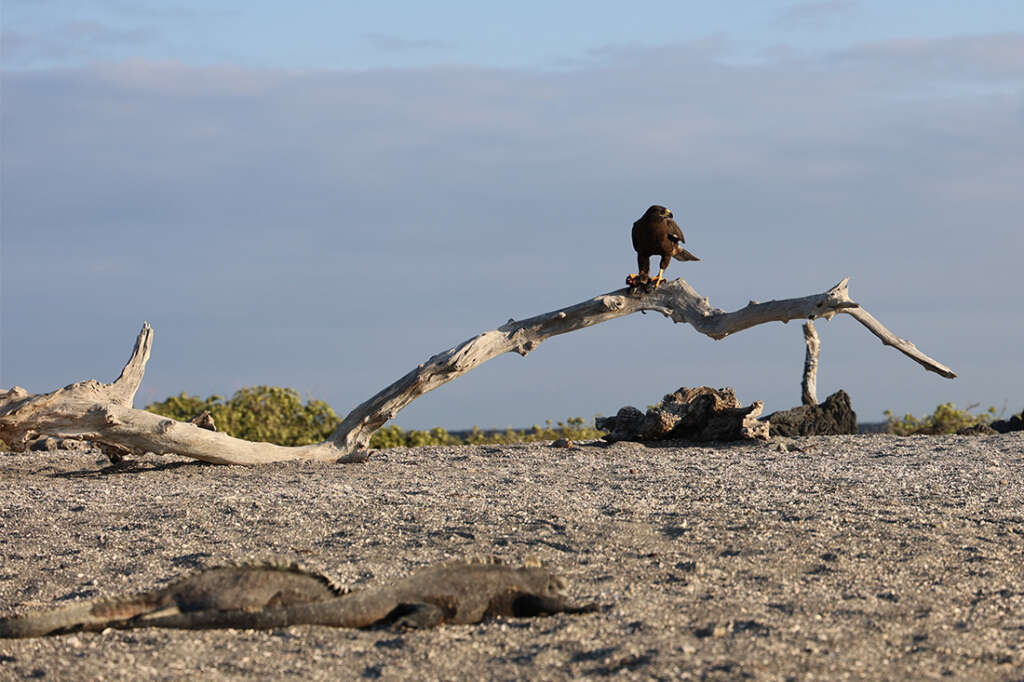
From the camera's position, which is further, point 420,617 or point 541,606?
point 541,606

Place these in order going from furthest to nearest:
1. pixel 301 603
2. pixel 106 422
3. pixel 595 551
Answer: pixel 106 422
pixel 595 551
pixel 301 603

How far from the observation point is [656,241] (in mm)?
10820

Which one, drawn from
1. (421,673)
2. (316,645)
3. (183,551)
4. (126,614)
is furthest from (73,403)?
(421,673)

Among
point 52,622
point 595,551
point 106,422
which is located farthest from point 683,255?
point 52,622

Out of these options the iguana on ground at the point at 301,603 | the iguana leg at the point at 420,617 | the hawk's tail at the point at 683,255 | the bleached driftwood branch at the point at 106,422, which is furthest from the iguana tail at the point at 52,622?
the hawk's tail at the point at 683,255

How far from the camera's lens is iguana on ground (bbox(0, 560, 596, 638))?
514 centimetres

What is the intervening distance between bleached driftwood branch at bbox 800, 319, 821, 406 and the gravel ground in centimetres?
275

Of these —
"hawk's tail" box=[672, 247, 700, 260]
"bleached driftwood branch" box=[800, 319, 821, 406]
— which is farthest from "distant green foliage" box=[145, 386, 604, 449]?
"hawk's tail" box=[672, 247, 700, 260]

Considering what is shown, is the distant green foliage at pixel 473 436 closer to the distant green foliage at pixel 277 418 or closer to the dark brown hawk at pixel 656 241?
the distant green foliage at pixel 277 418

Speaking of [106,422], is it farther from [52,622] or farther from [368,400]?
[52,622]

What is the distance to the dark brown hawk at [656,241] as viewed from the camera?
10.7 metres

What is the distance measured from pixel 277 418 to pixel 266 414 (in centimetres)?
23

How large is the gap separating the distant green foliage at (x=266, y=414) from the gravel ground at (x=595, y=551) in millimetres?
4876

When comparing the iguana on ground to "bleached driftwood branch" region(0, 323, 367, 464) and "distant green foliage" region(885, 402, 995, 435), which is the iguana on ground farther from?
"distant green foliage" region(885, 402, 995, 435)
